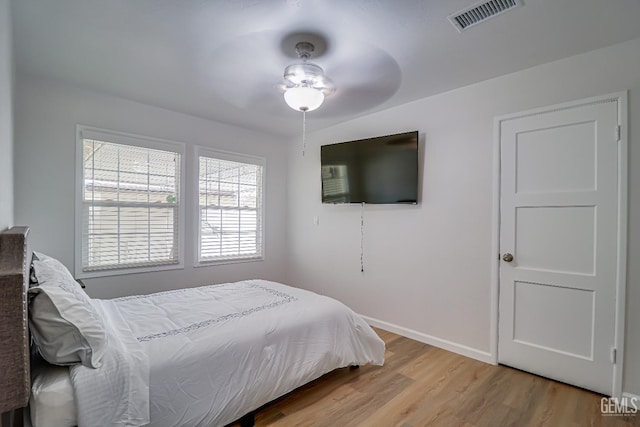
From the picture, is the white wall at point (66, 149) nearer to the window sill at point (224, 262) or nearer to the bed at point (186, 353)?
the window sill at point (224, 262)

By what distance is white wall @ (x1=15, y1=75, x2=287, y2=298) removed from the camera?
2.73 m

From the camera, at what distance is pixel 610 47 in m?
2.18

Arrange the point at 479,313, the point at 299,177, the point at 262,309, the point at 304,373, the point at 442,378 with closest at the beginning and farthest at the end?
1. the point at 304,373
2. the point at 262,309
3. the point at 442,378
4. the point at 479,313
5. the point at 299,177

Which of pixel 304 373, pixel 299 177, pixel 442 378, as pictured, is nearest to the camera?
pixel 304 373

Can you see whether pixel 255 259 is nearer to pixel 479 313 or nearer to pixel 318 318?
pixel 318 318

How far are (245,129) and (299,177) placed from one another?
103 centimetres

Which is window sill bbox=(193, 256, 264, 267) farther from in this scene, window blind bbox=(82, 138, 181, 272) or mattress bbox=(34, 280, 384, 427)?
mattress bbox=(34, 280, 384, 427)

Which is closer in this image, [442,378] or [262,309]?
[262,309]

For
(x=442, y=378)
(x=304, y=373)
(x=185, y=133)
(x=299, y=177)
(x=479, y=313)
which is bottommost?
(x=442, y=378)

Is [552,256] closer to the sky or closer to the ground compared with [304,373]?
closer to the sky

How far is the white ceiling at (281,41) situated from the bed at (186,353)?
1587mm

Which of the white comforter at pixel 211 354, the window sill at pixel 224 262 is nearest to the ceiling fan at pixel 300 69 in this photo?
the white comforter at pixel 211 354

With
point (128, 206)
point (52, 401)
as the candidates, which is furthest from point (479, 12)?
point (128, 206)

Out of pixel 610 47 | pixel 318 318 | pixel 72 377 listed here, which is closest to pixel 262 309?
pixel 318 318
